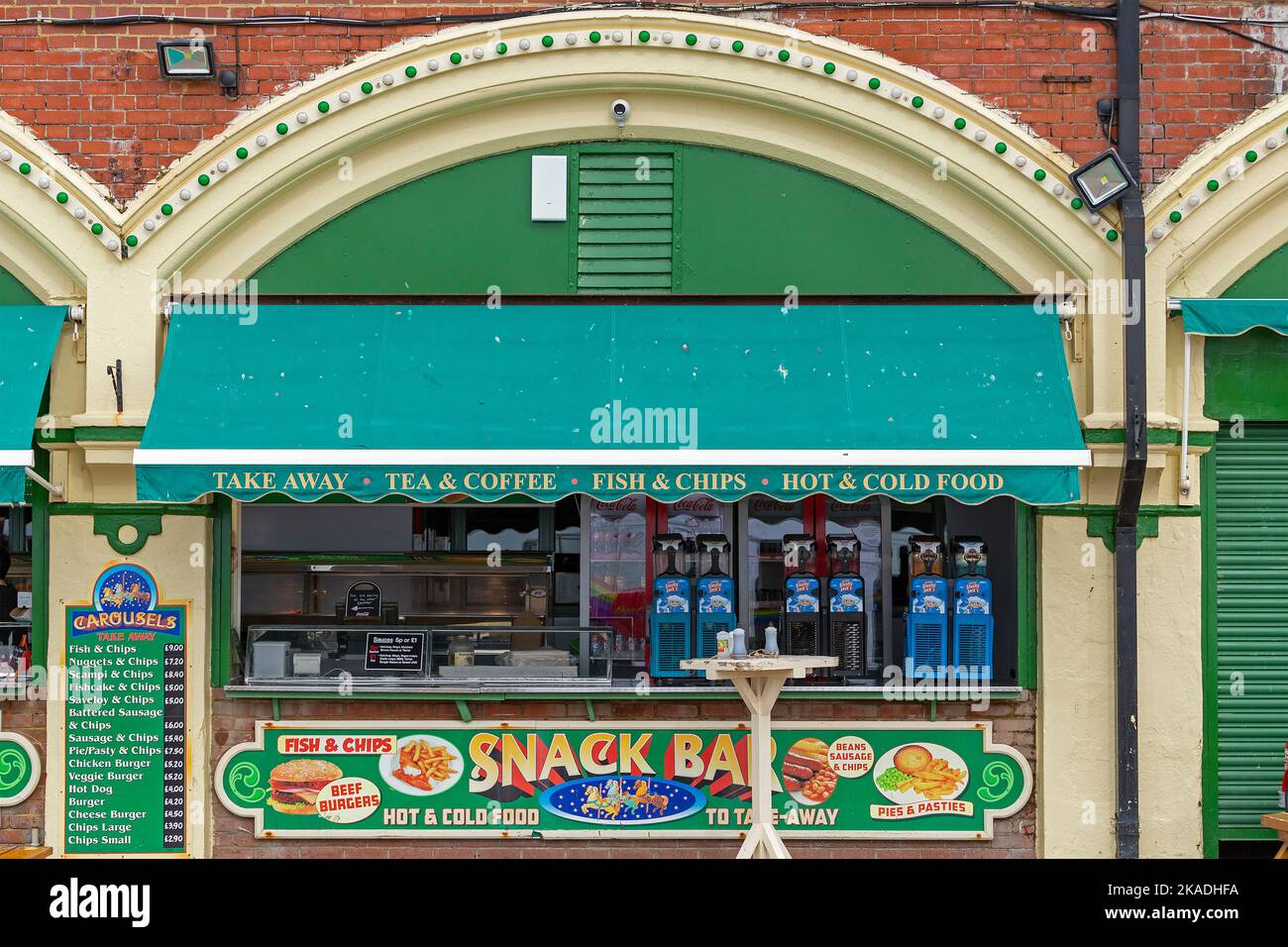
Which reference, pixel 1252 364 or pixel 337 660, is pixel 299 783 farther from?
pixel 1252 364

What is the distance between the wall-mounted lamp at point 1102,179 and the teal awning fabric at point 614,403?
0.81 m

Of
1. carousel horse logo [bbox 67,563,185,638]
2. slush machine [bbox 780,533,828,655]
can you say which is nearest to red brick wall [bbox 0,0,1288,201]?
carousel horse logo [bbox 67,563,185,638]

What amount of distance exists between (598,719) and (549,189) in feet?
11.3

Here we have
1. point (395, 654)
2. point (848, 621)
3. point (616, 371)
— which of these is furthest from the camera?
point (848, 621)

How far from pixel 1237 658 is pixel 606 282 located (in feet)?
15.6

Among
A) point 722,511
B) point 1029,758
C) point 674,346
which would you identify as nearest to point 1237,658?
point 1029,758

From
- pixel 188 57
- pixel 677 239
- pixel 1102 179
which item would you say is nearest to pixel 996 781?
pixel 1102 179

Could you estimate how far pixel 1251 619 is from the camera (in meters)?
8.81

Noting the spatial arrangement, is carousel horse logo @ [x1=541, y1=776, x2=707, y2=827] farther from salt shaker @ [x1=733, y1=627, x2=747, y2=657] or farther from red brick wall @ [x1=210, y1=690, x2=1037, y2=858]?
salt shaker @ [x1=733, y1=627, x2=747, y2=657]

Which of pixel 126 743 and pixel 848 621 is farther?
pixel 848 621

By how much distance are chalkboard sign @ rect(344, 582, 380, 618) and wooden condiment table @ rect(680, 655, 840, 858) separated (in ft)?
9.34

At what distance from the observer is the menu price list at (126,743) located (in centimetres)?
869

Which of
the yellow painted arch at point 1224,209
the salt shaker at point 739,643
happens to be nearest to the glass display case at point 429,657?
the salt shaker at point 739,643

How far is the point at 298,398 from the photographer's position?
27.4 feet
